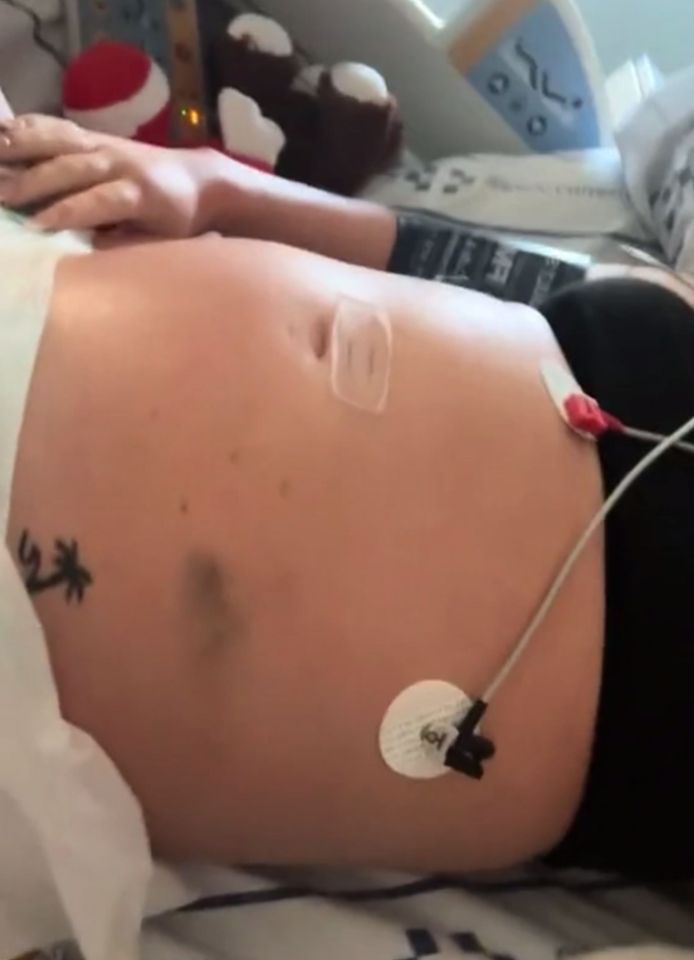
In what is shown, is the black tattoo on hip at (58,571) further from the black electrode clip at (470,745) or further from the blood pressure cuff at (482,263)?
the blood pressure cuff at (482,263)

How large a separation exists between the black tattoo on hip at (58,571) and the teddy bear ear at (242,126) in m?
0.58

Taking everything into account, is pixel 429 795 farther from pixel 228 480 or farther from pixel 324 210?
pixel 324 210

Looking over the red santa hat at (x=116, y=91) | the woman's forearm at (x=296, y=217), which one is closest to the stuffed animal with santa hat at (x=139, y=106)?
the red santa hat at (x=116, y=91)

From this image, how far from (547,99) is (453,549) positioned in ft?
2.17

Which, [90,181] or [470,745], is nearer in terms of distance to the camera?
[470,745]

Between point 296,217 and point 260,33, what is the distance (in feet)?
0.89

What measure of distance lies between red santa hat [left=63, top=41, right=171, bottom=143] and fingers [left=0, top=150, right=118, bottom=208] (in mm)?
281

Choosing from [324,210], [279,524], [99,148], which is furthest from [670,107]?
[279,524]

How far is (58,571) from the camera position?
700mm

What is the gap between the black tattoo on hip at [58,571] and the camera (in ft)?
2.29

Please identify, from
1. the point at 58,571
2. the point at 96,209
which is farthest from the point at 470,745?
the point at 96,209

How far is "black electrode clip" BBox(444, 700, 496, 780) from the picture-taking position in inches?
28.6

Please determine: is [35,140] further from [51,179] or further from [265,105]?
[265,105]

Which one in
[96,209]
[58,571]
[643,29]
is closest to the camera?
[58,571]
